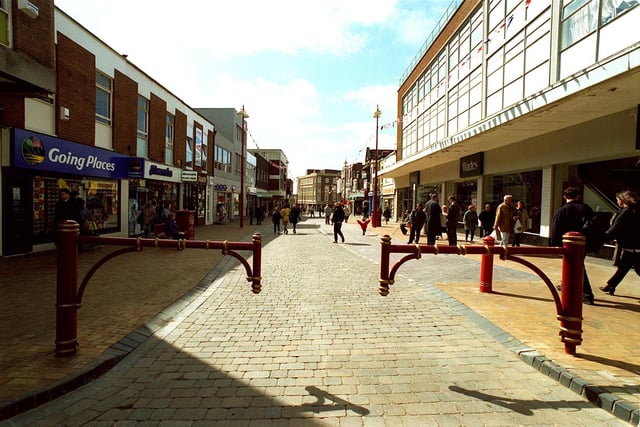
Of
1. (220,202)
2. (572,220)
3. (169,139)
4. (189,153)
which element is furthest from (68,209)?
(220,202)

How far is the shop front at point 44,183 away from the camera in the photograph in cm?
910

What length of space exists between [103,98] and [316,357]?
45.7 ft

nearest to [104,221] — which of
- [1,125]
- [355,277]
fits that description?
[1,125]

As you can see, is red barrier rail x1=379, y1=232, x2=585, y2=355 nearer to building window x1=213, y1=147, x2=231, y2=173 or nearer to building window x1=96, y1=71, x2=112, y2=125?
building window x1=96, y1=71, x2=112, y2=125

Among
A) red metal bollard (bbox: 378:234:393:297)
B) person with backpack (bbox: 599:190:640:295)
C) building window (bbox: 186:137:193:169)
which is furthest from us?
building window (bbox: 186:137:193:169)

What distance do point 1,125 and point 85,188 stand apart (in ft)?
12.9

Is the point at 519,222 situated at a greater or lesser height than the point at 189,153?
lesser

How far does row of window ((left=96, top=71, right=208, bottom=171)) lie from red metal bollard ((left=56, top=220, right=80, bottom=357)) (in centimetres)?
1157

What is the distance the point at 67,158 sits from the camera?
10.9 m

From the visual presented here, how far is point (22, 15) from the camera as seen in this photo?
6.05 metres

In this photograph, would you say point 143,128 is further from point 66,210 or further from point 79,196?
point 66,210

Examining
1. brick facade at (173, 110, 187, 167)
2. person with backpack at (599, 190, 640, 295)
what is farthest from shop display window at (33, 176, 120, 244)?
person with backpack at (599, 190, 640, 295)

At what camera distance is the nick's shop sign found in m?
16.5

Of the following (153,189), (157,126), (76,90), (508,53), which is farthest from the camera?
(157,126)
